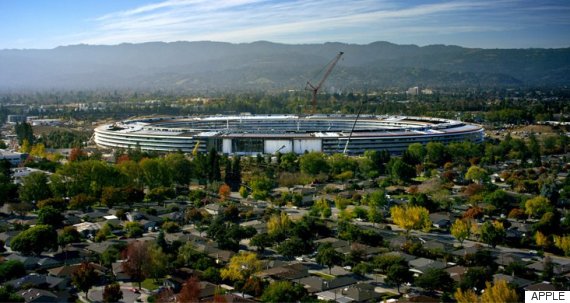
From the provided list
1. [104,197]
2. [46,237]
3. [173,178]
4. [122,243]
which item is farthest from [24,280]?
[173,178]

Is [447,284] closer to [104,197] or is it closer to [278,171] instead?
[104,197]

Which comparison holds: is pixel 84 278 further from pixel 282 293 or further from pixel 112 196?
pixel 112 196

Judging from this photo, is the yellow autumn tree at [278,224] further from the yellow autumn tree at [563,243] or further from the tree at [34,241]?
the yellow autumn tree at [563,243]

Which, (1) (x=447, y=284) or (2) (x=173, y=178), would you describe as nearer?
(1) (x=447, y=284)

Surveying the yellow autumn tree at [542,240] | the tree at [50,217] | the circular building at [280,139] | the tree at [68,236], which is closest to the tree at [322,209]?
the yellow autumn tree at [542,240]

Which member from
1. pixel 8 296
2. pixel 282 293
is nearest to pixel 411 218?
pixel 282 293
